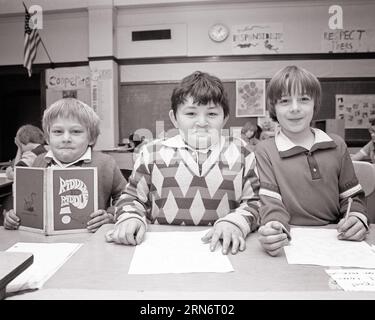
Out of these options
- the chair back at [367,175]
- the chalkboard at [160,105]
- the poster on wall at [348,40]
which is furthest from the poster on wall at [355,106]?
the chair back at [367,175]

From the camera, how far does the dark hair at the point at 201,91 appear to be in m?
1.09

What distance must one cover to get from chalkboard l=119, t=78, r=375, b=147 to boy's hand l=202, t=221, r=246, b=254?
152 inches

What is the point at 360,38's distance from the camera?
14.8ft

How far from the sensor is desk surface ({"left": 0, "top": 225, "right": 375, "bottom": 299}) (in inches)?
20.0

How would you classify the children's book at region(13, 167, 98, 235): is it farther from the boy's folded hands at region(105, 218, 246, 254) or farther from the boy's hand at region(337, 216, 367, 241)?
the boy's hand at region(337, 216, 367, 241)

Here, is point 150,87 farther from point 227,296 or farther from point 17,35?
point 227,296

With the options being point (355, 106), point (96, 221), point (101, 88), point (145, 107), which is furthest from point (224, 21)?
point (96, 221)

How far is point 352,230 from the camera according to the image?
2.83 ft

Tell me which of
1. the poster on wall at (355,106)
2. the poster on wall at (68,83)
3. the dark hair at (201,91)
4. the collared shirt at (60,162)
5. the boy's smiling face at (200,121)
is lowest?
the collared shirt at (60,162)

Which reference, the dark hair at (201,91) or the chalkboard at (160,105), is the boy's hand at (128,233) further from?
the chalkboard at (160,105)

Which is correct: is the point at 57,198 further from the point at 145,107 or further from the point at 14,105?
the point at 14,105

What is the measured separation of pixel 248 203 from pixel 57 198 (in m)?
0.57

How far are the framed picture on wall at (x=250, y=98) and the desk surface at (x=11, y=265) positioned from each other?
14.4ft

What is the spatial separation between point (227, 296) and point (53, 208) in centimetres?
65
